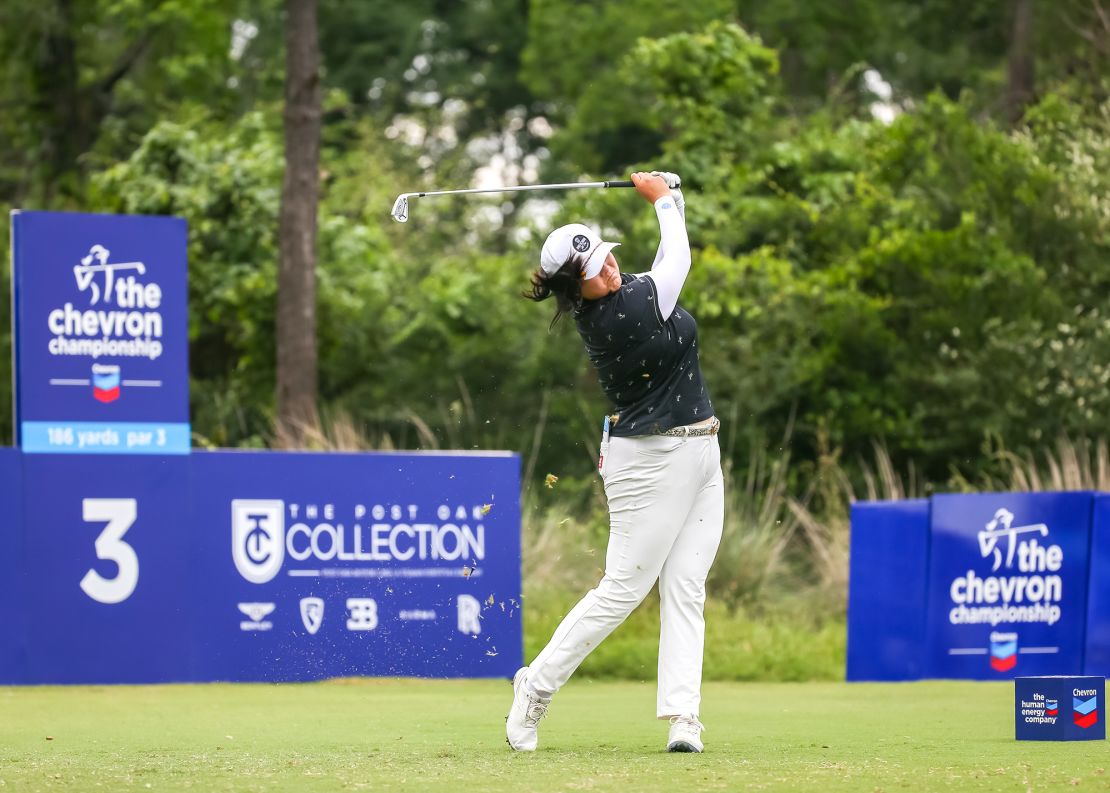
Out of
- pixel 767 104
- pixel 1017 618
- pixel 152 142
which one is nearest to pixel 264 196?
pixel 152 142

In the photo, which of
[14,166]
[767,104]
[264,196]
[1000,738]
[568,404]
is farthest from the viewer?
[14,166]

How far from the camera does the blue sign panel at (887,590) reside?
10.9m

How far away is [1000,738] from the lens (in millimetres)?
6703

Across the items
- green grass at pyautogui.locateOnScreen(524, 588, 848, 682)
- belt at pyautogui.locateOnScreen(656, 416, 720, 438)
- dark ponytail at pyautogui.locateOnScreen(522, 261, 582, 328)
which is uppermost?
dark ponytail at pyautogui.locateOnScreen(522, 261, 582, 328)

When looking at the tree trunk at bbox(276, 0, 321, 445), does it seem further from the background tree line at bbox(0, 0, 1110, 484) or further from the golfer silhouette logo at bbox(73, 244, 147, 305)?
the golfer silhouette logo at bbox(73, 244, 147, 305)

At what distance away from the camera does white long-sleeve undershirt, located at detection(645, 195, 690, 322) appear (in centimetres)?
609

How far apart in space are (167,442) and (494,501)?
1.94 metres

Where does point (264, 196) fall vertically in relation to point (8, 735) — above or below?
above

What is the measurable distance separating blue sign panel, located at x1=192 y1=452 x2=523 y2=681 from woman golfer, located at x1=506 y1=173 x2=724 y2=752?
3.96 m

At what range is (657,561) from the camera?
6.23 meters

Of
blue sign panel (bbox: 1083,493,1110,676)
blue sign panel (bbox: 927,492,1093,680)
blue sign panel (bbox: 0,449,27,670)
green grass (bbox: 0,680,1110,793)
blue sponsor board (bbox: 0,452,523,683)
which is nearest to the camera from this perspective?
green grass (bbox: 0,680,1110,793)

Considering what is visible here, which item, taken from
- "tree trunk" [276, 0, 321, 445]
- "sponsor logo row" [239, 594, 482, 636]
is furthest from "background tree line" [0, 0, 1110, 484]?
"sponsor logo row" [239, 594, 482, 636]

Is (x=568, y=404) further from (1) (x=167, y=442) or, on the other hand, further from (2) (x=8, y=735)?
(2) (x=8, y=735)

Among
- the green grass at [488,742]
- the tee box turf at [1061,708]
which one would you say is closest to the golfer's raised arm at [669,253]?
the green grass at [488,742]
